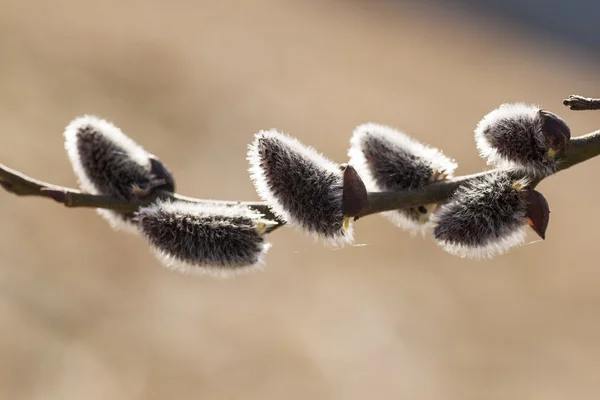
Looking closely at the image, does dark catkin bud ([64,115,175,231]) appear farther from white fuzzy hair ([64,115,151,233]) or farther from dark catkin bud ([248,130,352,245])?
dark catkin bud ([248,130,352,245])

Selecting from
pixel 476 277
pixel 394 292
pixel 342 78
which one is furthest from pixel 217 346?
pixel 342 78

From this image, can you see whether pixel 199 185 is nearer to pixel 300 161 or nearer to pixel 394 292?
pixel 394 292

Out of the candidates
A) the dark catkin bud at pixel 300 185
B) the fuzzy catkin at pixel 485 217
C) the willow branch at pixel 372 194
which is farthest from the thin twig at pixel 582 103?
the dark catkin bud at pixel 300 185

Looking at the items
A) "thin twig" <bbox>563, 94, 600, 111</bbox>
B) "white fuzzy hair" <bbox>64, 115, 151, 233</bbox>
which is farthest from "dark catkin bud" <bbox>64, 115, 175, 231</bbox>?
"thin twig" <bbox>563, 94, 600, 111</bbox>

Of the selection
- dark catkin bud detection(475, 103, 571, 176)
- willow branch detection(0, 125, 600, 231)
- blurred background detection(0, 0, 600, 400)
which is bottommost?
willow branch detection(0, 125, 600, 231)

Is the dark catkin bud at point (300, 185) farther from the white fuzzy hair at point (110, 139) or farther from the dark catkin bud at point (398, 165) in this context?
the white fuzzy hair at point (110, 139)

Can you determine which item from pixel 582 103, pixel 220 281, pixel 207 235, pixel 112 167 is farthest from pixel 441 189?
pixel 220 281
